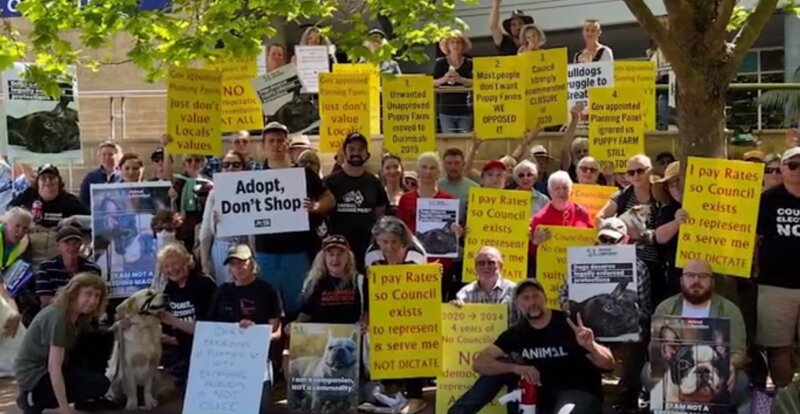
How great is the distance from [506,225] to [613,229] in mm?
908

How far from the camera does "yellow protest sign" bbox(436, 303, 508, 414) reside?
313 inches

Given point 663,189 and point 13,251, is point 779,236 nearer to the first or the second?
point 663,189

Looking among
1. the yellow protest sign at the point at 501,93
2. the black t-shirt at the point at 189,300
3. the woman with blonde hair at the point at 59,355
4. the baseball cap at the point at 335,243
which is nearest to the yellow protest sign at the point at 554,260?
the baseball cap at the point at 335,243

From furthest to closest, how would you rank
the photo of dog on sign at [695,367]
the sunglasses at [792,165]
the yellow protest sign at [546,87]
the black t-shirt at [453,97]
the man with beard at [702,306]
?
the black t-shirt at [453,97], the yellow protest sign at [546,87], the sunglasses at [792,165], the man with beard at [702,306], the photo of dog on sign at [695,367]

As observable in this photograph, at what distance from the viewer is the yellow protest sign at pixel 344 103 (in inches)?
397

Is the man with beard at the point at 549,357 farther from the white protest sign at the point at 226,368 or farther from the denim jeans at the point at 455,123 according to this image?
the denim jeans at the point at 455,123

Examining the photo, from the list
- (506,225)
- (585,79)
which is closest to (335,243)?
(506,225)

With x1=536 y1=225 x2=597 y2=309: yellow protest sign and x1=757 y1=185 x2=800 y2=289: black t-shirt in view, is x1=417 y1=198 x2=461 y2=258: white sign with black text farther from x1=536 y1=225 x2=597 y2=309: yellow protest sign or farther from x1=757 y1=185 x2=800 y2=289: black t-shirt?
x1=757 y1=185 x2=800 y2=289: black t-shirt

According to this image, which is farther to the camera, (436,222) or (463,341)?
(436,222)

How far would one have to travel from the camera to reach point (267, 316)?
838 centimetres

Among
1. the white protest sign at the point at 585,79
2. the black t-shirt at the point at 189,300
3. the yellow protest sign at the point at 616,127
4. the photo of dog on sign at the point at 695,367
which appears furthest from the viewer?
the white protest sign at the point at 585,79

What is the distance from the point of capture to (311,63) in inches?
478

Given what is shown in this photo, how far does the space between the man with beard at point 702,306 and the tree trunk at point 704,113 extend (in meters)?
0.89

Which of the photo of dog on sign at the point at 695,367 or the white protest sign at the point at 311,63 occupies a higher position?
the white protest sign at the point at 311,63
